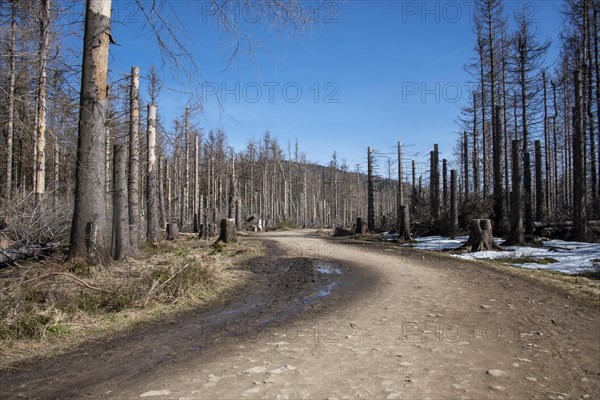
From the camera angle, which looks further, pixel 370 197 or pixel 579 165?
pixel 370 197

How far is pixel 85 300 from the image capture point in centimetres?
569

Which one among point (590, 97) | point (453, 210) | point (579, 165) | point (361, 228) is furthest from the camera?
point (361, 228)

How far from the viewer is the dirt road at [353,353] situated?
10.4 ft

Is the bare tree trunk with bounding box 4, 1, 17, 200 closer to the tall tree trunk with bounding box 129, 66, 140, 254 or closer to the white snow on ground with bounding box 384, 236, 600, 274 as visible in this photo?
the tall tree trunk with bounding box 129, 66, 140, 254

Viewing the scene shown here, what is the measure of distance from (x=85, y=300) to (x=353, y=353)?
13.4ft

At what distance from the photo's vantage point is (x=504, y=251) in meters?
13.5

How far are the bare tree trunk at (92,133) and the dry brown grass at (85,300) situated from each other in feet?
2.30

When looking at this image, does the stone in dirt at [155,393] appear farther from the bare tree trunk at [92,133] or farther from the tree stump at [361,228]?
the tree stump at [361,228]

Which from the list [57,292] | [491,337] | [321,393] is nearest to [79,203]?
[57,292]

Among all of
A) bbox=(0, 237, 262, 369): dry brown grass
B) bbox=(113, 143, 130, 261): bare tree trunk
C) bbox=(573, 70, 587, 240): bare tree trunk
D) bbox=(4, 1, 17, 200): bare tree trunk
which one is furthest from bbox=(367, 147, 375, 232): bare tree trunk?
bbox=(0, 237, 262, 369): dry brown grass

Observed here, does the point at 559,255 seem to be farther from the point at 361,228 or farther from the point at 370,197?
the point at 370,197

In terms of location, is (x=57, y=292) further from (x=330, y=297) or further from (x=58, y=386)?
(x=330, y=297)

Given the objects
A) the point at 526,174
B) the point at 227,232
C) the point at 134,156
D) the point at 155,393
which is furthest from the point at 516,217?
the point at 155,393

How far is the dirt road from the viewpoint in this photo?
3184mm
